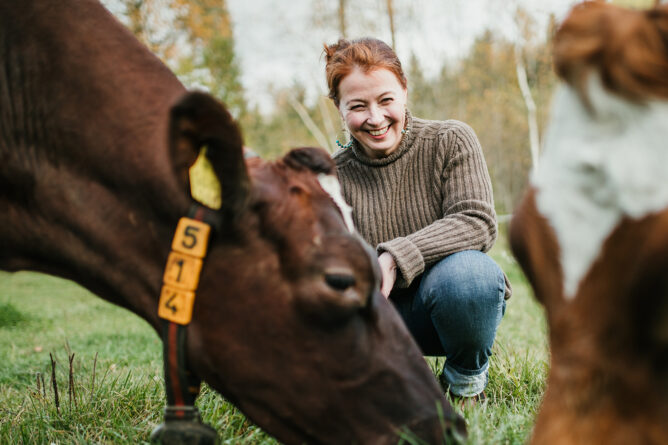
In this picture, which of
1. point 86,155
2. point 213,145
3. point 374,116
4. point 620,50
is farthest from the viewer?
point 374,116

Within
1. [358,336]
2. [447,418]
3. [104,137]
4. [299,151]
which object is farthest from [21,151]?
[447,418]

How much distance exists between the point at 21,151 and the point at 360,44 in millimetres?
1889

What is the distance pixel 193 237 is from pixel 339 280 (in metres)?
0.48

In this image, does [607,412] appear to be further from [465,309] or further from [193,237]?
[465,309]

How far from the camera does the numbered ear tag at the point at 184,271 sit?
196 cm

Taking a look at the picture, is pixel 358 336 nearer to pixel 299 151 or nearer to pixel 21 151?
pixel 299 151

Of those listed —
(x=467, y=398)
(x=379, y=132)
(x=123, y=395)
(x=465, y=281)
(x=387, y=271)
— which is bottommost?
(x=467, y=398)

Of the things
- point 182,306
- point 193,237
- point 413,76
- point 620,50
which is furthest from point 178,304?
point 413,76

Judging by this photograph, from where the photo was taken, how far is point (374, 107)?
3365 millimetres

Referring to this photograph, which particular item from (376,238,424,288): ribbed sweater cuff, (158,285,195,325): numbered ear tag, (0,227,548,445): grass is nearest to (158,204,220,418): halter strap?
(158,285,195,325): numbered ear tag

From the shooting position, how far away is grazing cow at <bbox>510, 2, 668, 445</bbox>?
1191 millimetres

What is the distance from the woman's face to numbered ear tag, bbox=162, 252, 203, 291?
1.68m

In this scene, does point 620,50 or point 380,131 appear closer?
point 620,50

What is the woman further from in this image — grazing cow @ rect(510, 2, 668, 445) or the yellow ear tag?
grazing cow @ rect(510, 2, 668, 445)
